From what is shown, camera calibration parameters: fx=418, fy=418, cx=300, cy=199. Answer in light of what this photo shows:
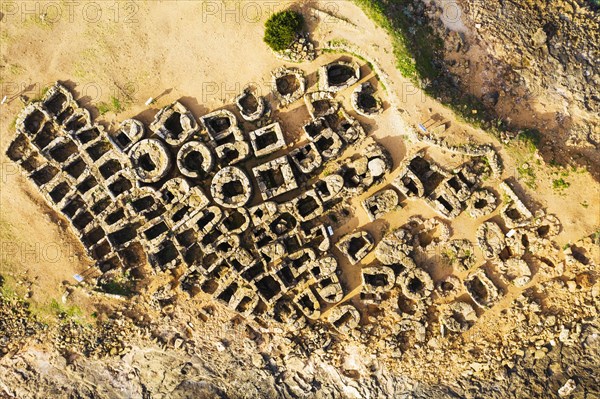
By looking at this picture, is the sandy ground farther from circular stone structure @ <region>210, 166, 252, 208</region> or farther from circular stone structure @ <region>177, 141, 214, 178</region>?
circular stone structure @ <region>210, 166, 252, 208</region>

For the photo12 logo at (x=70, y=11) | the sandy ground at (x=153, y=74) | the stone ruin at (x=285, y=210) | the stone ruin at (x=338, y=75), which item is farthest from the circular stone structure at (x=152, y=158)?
the stone ruin at (x=338, y=75)

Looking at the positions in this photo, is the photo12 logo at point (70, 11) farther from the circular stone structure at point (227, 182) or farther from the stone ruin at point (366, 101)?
the stone ruin at point (366, 101)

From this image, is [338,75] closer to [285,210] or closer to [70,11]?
[285,210]

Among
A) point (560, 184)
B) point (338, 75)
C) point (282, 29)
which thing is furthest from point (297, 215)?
point (560, 184)

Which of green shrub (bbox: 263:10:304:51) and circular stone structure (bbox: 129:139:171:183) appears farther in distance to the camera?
circular stone structure (bbox: 129:139:171:183)

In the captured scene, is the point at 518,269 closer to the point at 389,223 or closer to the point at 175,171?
the point at 389,223

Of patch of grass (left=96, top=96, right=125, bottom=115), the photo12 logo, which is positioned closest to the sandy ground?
the photo12 logo
